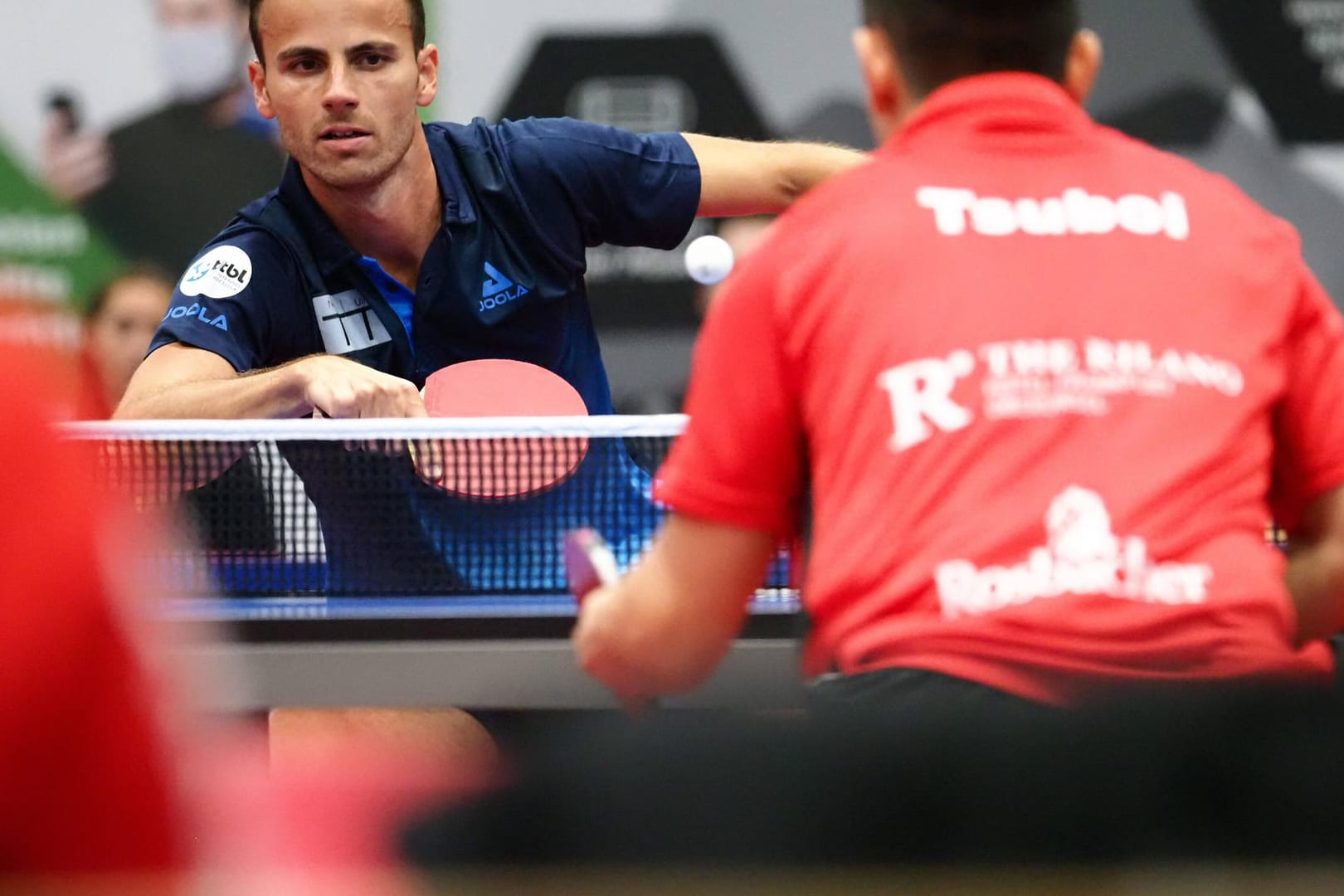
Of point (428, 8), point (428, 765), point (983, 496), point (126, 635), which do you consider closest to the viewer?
point (126, 635)

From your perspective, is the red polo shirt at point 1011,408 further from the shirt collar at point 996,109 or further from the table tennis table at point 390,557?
the table tennis table at point 390,557

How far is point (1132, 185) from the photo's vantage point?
6.14ft

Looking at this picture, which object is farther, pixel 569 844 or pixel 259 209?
pixel 259 209

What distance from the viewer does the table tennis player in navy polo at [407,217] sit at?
11.5 feet

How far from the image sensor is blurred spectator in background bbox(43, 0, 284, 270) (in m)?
7.54

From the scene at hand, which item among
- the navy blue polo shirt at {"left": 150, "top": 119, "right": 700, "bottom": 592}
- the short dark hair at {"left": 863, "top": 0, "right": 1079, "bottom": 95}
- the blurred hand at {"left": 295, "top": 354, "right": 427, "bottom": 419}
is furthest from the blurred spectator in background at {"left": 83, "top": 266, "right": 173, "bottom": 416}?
the short dark hair at {"left": 863, "top": 0, "right": 1079, "bottom": 95}

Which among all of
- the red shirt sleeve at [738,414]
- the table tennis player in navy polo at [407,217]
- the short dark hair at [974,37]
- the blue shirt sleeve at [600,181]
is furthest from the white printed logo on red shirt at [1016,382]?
the blue shirt sleeve at [600,181]

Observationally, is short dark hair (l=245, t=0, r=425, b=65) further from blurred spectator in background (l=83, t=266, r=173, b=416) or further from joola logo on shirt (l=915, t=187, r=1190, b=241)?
blurred spectator in background (l=83, t=266, r=173, b=416)

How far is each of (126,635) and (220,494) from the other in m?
2.07

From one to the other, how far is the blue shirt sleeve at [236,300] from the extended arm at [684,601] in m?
1.66

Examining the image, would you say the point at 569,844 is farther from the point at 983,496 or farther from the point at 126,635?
the point at 983,496

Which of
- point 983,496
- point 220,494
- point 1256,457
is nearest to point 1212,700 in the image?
point 983,496

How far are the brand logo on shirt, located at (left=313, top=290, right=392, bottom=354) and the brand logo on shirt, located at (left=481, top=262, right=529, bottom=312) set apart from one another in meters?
0.21

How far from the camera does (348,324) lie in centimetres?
364
